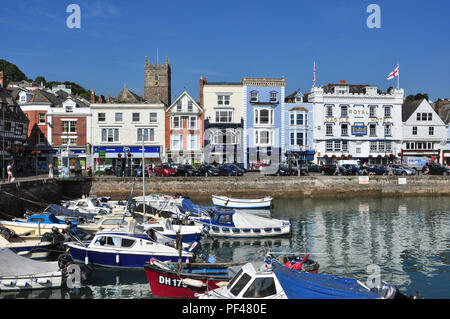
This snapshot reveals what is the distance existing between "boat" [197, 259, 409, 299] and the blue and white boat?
20.7 ft


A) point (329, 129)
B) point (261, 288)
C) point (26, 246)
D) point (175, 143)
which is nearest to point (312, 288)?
point (261, 288)

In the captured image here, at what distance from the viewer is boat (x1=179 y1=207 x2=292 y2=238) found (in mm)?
28094

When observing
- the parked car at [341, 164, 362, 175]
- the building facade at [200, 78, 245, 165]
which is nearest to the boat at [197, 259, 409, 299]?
the parked car at [341, 164, 362, 175]

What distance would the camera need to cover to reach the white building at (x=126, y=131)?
59531mm

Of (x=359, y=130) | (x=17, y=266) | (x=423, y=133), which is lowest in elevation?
(x=17, y=266)

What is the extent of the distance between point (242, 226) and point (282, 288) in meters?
14.9

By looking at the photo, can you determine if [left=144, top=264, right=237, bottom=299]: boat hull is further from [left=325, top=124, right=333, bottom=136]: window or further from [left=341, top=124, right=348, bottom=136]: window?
[left=341, top=124, right=348, bottom=136]: window

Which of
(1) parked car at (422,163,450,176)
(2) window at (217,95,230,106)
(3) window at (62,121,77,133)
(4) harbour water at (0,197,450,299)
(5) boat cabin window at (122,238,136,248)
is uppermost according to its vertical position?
(2) window at (217,95,230,106)

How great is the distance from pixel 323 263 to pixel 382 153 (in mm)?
49418

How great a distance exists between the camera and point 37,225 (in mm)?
25375

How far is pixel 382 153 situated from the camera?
6631 centimetres

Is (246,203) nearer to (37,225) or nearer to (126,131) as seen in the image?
(37,225)

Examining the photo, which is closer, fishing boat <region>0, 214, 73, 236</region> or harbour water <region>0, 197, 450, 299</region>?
harbour water <region>0, 197, 450, 299</region>

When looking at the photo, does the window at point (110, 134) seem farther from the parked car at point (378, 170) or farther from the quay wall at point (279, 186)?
the parked car at point (378, 170)
